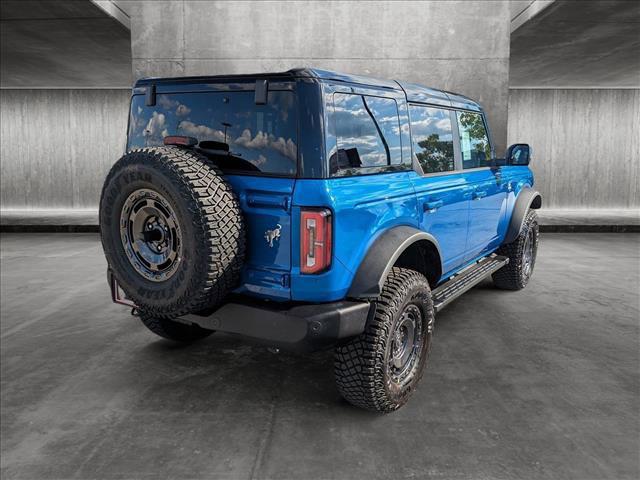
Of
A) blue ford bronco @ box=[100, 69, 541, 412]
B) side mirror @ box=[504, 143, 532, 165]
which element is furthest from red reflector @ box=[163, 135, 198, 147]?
side mirror @ box=[504, 143, 532, 165]

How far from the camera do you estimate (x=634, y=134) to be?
1405cm

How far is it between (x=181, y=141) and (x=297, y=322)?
1298 mm

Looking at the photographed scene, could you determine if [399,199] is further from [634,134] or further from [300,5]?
[634,134]

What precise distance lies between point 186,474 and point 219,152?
1739mm

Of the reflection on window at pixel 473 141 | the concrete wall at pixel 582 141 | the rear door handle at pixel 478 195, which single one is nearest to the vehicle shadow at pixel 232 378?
the rear door handle at pixel 478 195

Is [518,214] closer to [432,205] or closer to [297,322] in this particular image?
[432,205]

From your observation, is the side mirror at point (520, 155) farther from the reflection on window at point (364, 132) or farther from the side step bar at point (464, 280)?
the reflection on window at point (364, 132)

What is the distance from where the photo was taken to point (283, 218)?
275cm

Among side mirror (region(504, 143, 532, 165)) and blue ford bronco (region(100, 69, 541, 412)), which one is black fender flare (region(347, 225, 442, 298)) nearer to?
blue ford bronco (region(100, 69, 541, 412))

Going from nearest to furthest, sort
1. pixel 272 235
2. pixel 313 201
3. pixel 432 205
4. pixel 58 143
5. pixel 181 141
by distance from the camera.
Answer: pixel 313 201
pixel 272 235
pixel 181 141
pixel 432 205
pixel 58 143

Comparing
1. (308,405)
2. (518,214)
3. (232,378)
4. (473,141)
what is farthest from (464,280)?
(232,378)

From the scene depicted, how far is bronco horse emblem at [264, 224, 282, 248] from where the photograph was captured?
2.78m

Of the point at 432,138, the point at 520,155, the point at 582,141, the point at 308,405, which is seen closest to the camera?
the point at 308,405

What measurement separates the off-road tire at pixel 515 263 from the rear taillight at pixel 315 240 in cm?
380
